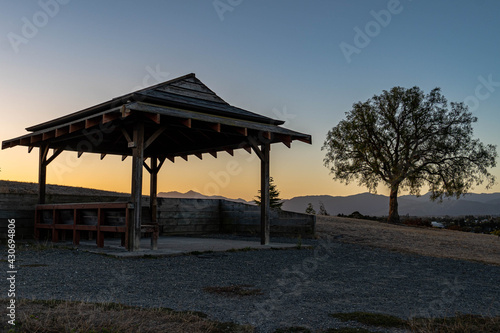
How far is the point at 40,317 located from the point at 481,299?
592 cm

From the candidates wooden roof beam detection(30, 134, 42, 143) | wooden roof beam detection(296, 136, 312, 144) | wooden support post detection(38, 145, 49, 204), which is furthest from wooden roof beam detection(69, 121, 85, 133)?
wooden roof beam detection(296, 136, 312, 144)

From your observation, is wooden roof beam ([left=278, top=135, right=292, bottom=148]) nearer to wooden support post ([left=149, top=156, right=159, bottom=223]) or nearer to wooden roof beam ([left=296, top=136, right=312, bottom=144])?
wooden roof beam ([left=296, top=136, right=312, bottom=144])

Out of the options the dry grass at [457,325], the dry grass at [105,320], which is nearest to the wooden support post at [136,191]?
the dry grass at [105,320]

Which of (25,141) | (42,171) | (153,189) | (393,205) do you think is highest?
(25,141)

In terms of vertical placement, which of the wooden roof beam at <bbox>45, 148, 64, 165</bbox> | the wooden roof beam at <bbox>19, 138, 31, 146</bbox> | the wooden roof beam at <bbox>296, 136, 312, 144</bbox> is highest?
the wooden roof beam at <bbox>19, 138, 31, 146</bbox>

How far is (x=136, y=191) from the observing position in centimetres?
1072

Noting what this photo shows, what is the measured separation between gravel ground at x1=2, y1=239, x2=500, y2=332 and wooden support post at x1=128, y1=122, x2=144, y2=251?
37.4 inches

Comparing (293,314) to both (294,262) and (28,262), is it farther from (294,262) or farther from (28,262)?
(28,262)

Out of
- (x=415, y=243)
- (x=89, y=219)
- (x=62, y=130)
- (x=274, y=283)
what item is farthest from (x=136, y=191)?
→ (x=415, y=243)

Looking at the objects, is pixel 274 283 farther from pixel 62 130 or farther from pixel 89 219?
pixel 62 130

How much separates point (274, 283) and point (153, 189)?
9.88 metres

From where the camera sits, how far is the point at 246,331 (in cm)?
438

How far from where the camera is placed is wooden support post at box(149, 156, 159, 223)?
16125 millimetres

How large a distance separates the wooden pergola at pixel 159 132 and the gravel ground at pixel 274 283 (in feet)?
7.33
